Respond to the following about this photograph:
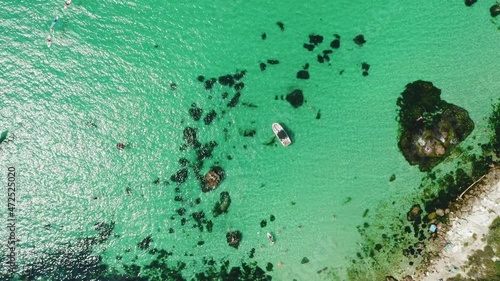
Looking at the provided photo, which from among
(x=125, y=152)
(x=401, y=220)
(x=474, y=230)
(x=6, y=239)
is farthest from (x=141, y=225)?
(x=474, y=230)

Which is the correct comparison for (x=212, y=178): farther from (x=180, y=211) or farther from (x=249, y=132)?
(x=249, y=132)

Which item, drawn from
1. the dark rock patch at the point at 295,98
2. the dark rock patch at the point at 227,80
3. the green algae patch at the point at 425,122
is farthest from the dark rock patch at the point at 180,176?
the green algae patch at the point at 425,122

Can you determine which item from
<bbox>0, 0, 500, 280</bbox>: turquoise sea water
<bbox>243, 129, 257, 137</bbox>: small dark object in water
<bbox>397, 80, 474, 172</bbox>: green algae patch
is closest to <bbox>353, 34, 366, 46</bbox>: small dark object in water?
<bbox>0, 0, 500, 280</bbox>: turquoise sea water

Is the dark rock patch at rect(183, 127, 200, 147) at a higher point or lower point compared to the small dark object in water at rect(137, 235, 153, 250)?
higher

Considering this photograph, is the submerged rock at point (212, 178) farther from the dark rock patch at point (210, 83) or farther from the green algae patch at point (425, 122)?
the green algae patch at point (425, 122)

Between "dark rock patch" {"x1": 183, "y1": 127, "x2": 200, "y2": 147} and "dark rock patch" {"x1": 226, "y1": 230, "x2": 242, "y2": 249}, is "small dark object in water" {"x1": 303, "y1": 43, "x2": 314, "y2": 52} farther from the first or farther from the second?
"dark rock patch" {"x1": 226, "y1": 230, "x2": 242, "y2": 249}

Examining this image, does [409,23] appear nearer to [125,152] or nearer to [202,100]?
[202,100]
